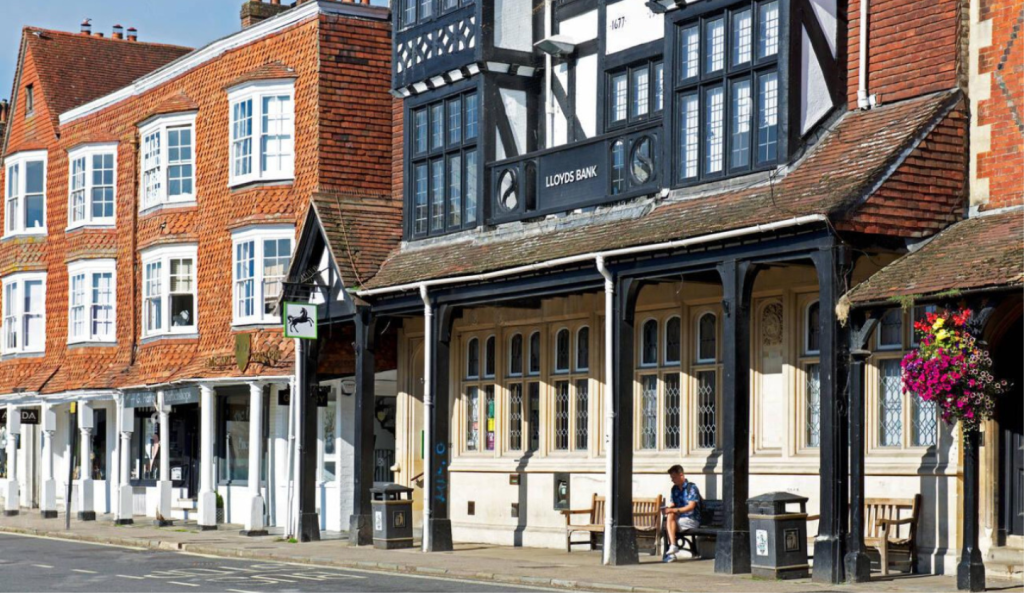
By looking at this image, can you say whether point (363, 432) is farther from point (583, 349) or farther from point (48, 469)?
point (48, 469)

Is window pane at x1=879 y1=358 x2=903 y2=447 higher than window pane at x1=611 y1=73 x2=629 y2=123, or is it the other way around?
window pane at x1=611 y1=73 x2=629 y2=123

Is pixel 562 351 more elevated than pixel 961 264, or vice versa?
pixel 961 264

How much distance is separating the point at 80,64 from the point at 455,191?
18.2 m

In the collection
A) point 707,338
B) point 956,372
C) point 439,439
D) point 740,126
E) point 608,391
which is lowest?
point 439,439

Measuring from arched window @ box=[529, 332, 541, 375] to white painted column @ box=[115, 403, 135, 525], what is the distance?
11.1 m

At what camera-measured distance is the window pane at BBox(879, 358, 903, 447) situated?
1822 cm

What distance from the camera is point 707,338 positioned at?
2139cm

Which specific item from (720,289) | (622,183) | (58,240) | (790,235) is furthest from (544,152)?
(58,240)

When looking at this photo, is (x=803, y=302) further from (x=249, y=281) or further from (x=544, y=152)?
(x=249, y=281)

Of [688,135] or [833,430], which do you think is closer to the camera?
[833,430]

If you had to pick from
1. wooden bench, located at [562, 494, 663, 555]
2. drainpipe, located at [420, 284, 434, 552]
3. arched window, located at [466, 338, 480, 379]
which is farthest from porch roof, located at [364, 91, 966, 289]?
arched window, located at [466, 338, 480, 379]

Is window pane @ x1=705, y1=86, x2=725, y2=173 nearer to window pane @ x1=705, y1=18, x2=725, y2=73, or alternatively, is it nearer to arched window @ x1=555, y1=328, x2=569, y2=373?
window pane @ x1=705, y1=18, x2=725, y2=73

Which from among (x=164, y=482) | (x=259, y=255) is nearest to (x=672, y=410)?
(x=259, y=255)

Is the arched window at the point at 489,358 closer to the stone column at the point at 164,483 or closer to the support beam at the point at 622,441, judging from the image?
the support beam at the point at 622,441
